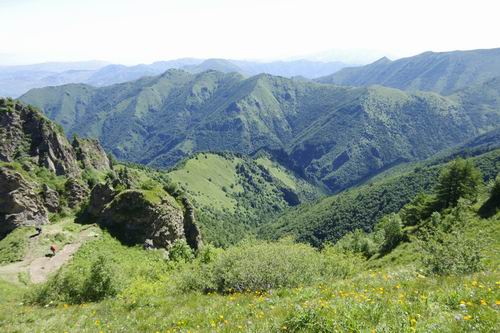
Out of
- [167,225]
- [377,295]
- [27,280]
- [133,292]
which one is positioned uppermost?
[377,295]

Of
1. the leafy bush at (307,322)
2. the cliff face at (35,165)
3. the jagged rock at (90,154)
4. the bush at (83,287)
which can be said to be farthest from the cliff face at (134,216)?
the jagged rock at (90,154)

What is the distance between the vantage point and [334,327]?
11.9 meters

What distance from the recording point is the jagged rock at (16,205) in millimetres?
68938

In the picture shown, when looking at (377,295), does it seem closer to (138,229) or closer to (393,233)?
(138,229)

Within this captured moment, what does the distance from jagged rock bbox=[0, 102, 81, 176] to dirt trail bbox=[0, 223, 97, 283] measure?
61066 millimetres

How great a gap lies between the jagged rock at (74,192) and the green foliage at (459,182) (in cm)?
9545

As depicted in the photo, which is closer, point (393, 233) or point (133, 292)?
point (133, 292)

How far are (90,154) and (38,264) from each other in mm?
105924

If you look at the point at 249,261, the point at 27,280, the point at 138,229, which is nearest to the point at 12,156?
the point at 138,229

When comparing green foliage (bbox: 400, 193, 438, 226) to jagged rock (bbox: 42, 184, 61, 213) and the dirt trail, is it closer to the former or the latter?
the dirt trail

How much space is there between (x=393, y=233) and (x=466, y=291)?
80122 mm

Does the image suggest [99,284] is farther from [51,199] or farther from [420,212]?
[420,212]

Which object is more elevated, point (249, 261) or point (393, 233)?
point (249, 261)

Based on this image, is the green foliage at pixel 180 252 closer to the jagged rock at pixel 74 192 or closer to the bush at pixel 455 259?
the jagged rock at pixel 74 192
